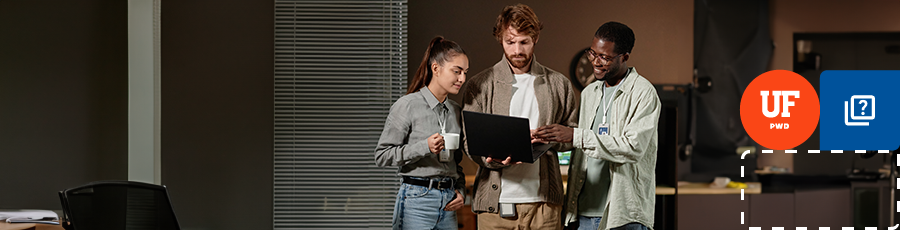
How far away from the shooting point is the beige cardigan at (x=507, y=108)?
2.30 meters

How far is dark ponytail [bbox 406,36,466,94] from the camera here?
2350 mm

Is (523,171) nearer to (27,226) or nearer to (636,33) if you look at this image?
(27,226)

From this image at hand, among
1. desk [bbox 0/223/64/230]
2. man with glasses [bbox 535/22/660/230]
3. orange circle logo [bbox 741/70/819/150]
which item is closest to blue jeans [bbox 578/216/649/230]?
man with glasses [bbox 535/22/660/230]

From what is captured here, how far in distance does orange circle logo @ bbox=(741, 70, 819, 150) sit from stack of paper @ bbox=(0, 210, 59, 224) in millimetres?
4864

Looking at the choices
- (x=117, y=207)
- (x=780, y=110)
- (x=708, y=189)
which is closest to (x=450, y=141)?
(x=117, y=207)

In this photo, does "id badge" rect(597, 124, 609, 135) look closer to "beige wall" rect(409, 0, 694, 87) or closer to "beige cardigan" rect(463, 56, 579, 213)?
"beige cardigan" rect(463, 56, 579, 213)

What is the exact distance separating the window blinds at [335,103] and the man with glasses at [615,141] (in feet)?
6.52

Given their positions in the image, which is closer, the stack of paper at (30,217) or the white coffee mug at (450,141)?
the white coffee mug at (450,141)

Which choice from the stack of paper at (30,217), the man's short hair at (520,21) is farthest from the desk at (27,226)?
the man's short hair at (520,21)

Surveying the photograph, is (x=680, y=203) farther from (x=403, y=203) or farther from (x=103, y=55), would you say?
(x=103, y=55)

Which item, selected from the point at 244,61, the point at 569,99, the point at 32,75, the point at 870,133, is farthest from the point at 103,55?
the point at 870,133

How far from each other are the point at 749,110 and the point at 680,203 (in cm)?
110

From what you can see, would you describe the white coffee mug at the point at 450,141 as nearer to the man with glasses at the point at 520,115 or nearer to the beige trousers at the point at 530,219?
the man with glasses at the point at 520,115

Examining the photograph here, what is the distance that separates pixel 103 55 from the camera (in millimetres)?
4070
